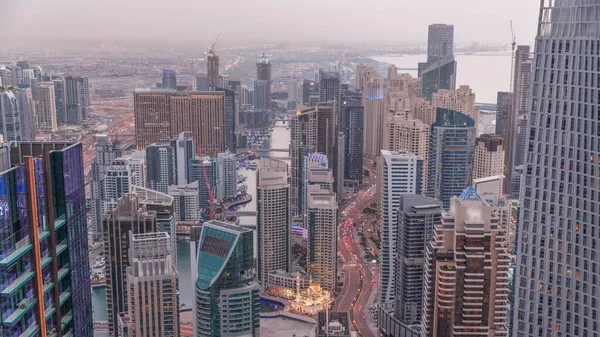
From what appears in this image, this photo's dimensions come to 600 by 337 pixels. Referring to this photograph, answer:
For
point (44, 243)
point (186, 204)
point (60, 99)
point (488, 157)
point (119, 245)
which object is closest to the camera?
point (44, 243)

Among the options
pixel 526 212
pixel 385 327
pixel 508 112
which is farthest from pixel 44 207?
pixel 508 112

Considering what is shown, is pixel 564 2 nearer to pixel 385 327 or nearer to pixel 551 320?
pixel 551 320

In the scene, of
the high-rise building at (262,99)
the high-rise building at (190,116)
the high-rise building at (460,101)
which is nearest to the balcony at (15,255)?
the high-rise building at (460,101)

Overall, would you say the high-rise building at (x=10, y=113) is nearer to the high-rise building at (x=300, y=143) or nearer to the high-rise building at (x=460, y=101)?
the high-rise building at (x=300, y=143)

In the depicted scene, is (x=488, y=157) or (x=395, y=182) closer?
(x=395, y=182)

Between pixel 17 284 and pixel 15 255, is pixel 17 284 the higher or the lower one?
the lower one

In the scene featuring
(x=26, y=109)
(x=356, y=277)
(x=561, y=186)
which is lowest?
(x=356, y=277)

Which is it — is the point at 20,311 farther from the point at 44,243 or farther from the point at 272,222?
the point at 272,222

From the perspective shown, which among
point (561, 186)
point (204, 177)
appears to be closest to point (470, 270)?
point (561, 186)
